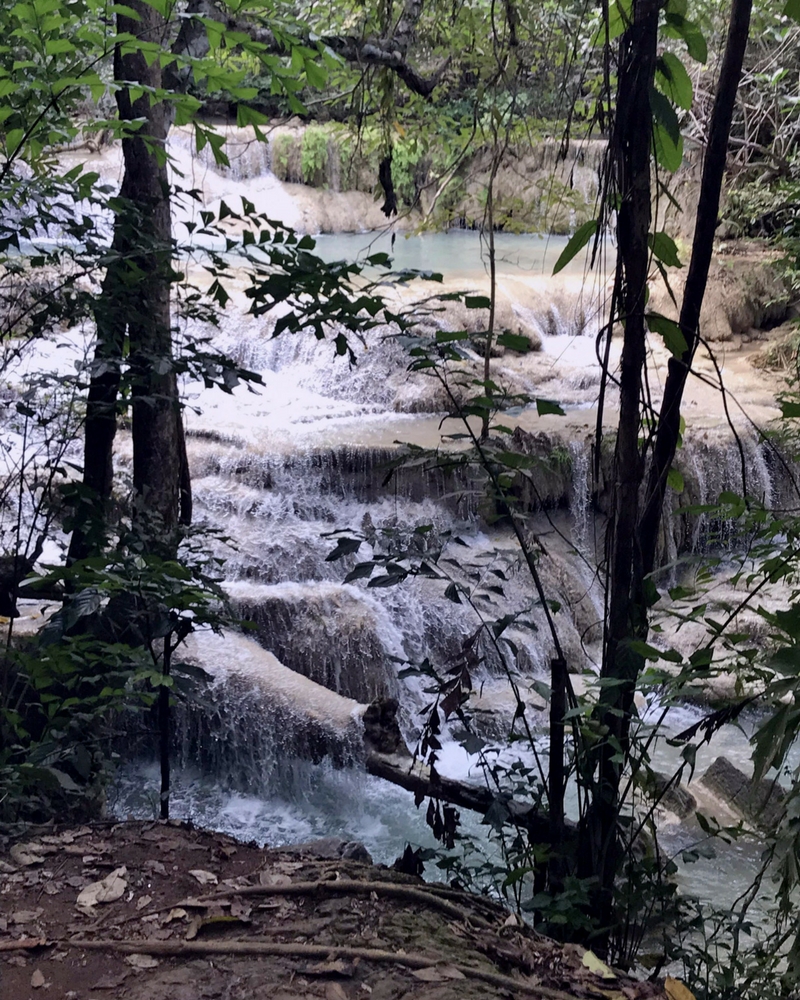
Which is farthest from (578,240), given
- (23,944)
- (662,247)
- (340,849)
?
(340,849)

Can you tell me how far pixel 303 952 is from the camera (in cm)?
187

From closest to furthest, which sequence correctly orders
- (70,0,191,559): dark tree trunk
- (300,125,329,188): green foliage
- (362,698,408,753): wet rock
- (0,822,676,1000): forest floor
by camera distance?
A: (0,822,676,1000): forest floor, (70,0,191,559): dark tree trunk, (362,698,408,753): wet rock, (300,125,329,188): green foliage

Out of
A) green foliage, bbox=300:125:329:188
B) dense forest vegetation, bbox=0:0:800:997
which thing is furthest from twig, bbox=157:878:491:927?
green foliage, bbox=300:125:329:188

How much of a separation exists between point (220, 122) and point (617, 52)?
62.1ft

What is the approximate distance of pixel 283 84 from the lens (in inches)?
102

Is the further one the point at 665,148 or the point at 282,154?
the point at 282,154

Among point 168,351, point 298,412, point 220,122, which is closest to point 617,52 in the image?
point 168,351

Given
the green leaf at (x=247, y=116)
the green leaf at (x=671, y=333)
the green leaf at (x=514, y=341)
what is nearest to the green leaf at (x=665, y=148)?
the green leaf at (x=671, y=333)

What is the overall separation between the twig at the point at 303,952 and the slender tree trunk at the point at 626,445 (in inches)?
14.4

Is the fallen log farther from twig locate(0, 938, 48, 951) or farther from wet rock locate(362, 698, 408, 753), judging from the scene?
twig locate(0, 938, 48, 951)

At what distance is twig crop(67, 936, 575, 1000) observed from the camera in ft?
5.91

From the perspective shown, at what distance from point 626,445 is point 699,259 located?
0.44 metres

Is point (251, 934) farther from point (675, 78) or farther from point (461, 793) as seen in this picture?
point (675, 78)

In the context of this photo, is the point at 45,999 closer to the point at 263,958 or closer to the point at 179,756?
the point at 263,958
